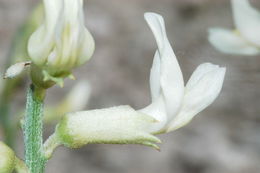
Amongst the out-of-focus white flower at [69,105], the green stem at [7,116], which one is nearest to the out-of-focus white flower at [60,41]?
the green stem at [7,116]

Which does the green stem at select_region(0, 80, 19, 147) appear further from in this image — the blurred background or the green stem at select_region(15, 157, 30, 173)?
the green stem at select_region(15, 157, 30, 173)

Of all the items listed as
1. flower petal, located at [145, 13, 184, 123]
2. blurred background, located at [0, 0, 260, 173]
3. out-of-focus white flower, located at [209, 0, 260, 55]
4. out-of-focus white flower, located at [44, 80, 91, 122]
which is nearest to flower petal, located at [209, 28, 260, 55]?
out-of-focus white flower, located at [209, 0, 260, 55]

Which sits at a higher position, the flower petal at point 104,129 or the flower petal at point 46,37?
the flower petal at point 46,37

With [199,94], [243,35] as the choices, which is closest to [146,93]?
[243,35]

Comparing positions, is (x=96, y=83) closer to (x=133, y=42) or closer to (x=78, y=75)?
(x=78, y=75)

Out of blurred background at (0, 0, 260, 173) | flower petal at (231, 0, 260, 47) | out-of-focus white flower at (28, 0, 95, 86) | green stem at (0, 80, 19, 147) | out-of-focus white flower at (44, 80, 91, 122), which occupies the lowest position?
blurred background at (0, 0, 260, 173)

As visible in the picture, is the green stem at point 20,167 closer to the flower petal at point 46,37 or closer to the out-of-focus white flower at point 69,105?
the flower petal at point 46,37
